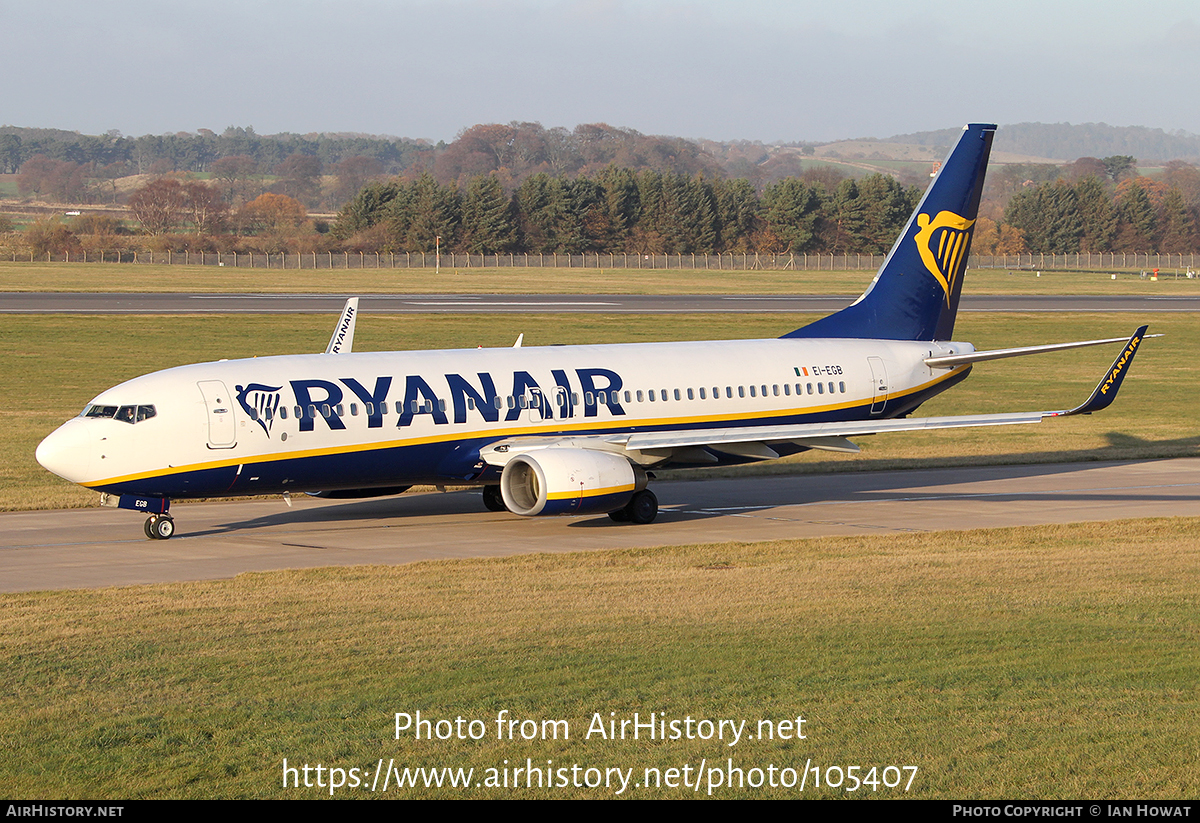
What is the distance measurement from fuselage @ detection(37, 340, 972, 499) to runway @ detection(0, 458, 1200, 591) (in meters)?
1.36

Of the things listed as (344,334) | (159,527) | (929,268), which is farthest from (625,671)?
(929,268)

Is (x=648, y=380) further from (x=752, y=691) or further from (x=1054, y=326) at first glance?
(x=1054, y=326)

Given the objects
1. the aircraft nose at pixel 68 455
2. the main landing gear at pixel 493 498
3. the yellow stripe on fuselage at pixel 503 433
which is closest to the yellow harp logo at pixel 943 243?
the yellow stripe on fuselage at pixel 503 433

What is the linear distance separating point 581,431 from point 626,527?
2.44m

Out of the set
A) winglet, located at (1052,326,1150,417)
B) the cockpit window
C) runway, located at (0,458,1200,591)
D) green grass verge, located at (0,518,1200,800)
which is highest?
winglet, located at (1052,326,1150,417)

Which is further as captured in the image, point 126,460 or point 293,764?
point 126,460

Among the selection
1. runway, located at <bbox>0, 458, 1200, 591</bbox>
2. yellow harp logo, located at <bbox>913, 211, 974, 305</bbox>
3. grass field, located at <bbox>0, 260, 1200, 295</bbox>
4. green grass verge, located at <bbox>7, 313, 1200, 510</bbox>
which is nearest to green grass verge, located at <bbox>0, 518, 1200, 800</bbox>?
runway, located at <bbox>0, 458, 1200, 591</bbox>

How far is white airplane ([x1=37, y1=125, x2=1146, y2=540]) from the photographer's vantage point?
27297 mm

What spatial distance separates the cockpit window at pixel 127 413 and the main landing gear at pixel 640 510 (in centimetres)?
1014

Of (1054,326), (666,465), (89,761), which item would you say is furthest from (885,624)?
(1054,326)

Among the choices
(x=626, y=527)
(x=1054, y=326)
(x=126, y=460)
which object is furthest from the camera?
(x=1054, y=326)

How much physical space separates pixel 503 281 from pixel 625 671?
118966 mm

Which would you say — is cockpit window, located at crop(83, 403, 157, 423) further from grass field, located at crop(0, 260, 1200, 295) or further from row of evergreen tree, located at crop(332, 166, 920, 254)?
row of evergreen tree, located at crop(332, 166, 920, 254)

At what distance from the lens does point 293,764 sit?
12.6 m
